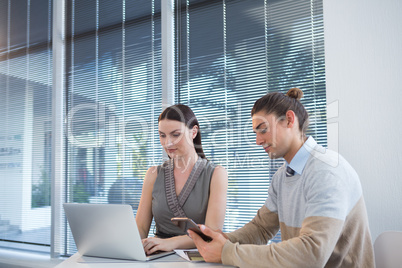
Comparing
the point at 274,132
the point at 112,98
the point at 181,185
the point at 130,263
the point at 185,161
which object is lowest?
the point at 130,263

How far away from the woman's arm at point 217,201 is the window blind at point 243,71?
1.73 ft

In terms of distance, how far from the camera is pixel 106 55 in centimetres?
312

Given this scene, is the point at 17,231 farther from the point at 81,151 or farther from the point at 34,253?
the point at 81,151

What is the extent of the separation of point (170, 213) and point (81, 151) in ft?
5.38

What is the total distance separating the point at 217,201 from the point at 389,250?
835mm

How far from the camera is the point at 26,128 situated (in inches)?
137

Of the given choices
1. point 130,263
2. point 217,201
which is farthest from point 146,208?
point 130,263

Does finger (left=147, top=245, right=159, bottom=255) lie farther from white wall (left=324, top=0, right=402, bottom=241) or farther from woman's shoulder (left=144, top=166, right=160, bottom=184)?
white wall (left=324, top=0, right=402, bottom=241)

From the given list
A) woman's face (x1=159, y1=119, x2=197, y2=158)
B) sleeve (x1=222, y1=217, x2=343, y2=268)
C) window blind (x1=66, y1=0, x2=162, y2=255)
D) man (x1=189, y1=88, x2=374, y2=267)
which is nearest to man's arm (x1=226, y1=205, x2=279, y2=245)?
man (x1=189, y1=88, x2=374, y2=267)

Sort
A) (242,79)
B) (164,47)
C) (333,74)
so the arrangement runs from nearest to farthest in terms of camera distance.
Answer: (333,74) < (242,79) < (164,47)

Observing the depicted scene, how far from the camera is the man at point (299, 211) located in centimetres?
114

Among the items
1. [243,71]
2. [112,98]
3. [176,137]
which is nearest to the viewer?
[176,137]

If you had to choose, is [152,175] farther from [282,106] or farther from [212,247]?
[282,106]

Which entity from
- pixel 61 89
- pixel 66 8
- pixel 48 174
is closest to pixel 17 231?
pixel 48 174
